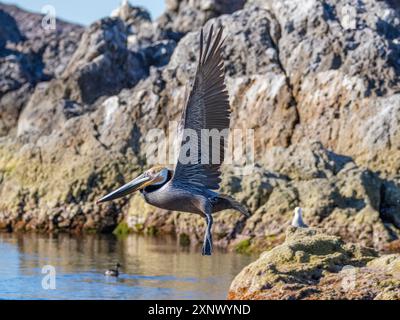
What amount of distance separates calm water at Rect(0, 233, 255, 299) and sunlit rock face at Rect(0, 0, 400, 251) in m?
1.96

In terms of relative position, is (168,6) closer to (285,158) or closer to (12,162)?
(12,162)

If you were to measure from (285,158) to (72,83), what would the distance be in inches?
457

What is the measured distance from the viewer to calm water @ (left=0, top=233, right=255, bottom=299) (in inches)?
827

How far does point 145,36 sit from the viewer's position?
4797 centimetres

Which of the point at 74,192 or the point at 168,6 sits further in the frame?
the point at 168,6

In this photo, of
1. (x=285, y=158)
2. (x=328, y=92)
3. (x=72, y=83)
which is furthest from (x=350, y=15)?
(x=72, y=83)

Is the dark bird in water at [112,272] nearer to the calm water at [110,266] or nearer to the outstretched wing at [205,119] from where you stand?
the calm water at [110,266]

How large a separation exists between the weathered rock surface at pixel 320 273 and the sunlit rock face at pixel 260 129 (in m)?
10.7

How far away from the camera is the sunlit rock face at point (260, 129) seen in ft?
96.3

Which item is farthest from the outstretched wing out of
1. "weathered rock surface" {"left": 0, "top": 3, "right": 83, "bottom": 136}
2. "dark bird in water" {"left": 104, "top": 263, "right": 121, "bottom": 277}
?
"weathered rock surface" {"left": 0, "top": 3, "right": 83, "bottom": 136}

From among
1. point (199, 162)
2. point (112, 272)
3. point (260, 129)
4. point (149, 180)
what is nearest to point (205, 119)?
point (199, 162)

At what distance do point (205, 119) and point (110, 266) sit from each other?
46.7 feet

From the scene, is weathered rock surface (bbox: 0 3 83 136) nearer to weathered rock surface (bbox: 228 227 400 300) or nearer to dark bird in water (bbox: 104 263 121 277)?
dark bird in water (bbox: 104 263 121 277)

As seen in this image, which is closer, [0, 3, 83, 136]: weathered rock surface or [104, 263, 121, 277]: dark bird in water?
[104, 263, 121, 277]: dark bird in water
